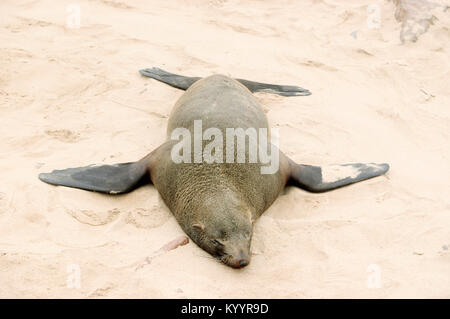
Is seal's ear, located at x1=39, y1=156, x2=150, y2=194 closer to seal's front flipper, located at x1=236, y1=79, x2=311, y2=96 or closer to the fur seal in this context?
the fur seal

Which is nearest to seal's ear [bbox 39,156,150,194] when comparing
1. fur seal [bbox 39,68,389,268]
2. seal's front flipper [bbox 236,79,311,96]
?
fur seal [bbox 39,68,389,268]

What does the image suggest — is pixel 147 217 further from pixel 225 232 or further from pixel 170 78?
pixel 170 78

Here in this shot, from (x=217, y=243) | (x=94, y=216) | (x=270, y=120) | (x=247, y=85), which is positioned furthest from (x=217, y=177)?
(x=247, y=85)

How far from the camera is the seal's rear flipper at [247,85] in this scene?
6.09 metres

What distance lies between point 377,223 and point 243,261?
1148 millimetres

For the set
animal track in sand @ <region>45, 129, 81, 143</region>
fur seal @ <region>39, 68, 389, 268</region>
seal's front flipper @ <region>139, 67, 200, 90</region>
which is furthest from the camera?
seal's front flipper @ <region>139, 67, 200, 90</region>

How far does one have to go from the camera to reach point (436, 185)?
4613 millimetres

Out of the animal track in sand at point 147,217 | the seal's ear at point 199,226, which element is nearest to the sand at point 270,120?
the animal track in sand at point 147,217

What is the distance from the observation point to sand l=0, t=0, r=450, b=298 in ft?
11.2

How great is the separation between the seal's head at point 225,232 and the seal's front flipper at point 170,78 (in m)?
2.56

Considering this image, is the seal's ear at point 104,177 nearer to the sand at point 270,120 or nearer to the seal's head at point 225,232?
the sand at point 270,120

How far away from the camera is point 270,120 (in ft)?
18.3

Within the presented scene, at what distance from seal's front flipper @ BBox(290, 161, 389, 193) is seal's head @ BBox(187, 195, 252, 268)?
889mm
